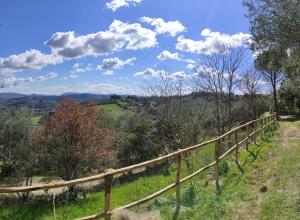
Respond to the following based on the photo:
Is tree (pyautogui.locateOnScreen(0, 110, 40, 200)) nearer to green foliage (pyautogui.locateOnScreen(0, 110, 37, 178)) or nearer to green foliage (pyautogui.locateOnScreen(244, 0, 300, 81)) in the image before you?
green foliage (pyautogui.locateOnScreen(0, 110, 37, 178))

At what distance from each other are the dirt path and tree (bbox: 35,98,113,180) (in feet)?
40.2

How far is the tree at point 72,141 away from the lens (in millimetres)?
25531

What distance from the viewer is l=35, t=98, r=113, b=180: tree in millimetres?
25531

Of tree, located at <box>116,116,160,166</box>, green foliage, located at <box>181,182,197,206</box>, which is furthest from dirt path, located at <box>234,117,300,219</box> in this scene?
tree, located at <box>116,116,160,166</box>

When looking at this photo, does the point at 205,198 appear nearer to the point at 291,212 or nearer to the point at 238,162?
the point at 291,212

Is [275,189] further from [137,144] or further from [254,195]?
[137,144]

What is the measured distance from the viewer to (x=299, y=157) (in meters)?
15.9

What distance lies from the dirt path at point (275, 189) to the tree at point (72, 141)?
12263 millimetres

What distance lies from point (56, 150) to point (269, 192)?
Result: 17607 mm

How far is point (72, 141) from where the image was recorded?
25594 millimetres

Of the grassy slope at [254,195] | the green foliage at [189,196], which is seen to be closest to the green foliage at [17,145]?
the grassy slope at [254,195]

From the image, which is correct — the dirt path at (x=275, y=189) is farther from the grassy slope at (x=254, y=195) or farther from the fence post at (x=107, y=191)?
the fence post at (x=107, y=191)

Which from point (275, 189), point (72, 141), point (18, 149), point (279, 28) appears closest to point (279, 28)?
point (279, 28)

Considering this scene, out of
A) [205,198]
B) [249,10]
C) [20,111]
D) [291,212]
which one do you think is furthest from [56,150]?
[20,111]
